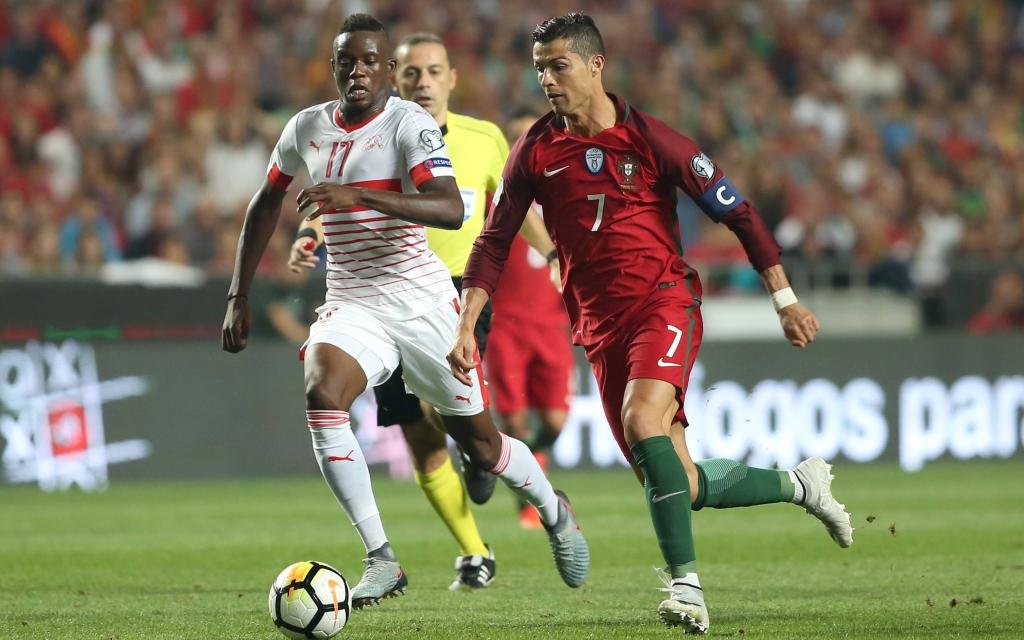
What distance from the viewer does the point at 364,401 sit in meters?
13.1

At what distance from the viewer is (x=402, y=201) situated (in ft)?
19.7

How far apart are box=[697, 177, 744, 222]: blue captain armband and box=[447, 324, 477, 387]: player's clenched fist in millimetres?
1010

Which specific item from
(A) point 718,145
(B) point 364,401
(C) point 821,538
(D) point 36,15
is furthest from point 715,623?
(D) point 36,15

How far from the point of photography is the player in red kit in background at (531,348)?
9.87 m

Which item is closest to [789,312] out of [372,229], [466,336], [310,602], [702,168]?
[702,168]

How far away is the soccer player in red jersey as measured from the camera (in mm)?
5906

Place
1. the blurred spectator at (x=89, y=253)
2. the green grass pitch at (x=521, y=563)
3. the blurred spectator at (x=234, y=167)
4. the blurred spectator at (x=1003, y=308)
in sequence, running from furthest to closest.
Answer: the blurred spectator at (x=234, y=167)
the blurred spectator at (x=1003, y=308)
the blurred spectator at (x=89, y=253)
the green grass pitch at (x=521, y=563)

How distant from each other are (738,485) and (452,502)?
162 centimetres

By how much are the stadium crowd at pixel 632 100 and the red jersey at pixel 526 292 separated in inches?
169

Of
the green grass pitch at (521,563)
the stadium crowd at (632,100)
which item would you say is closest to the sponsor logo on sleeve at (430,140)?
the green grass pitch at (521,563)

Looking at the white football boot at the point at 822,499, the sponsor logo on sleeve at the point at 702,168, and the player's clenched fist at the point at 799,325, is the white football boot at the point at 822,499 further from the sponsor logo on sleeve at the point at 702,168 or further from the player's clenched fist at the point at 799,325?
the sponsor logo on sleeve at the point at 702,168

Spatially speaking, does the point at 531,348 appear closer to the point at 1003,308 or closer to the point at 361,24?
the point at 361,24

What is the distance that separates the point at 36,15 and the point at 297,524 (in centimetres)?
827

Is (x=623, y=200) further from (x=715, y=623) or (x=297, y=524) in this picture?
(x=297, y=524)
